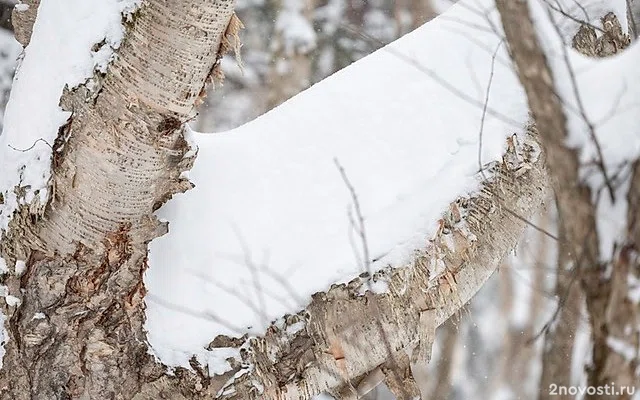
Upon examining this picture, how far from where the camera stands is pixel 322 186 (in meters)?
1.77

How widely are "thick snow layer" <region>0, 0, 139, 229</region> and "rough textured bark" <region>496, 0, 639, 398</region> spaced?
2.78 feet

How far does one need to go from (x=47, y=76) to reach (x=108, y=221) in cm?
32

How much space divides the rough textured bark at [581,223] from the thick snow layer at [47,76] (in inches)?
33.3

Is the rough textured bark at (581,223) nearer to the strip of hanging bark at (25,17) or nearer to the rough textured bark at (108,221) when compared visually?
the rough textured bark at (108,221)

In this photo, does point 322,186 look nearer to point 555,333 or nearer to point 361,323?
point 361,323

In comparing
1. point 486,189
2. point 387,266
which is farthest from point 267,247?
point 486,189

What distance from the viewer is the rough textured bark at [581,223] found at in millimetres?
857

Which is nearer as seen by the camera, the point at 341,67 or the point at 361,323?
the point at 361,323

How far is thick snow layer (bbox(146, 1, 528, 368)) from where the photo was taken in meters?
1.70

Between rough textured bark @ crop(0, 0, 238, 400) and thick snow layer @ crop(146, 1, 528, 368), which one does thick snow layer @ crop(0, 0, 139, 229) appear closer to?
rough textured bark @ crop(0, 0, 238, 400)

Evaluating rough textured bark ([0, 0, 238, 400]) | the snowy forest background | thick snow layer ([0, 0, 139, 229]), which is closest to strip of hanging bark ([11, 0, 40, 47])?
thick snow layer ([0, 0, 139, 229])

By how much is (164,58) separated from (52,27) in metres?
0.27

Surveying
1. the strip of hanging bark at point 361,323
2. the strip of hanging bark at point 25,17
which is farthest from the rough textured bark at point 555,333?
the strip of hanging bark at point 25,17

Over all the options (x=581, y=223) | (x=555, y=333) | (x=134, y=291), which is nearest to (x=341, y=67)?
(x=134, y=291)
